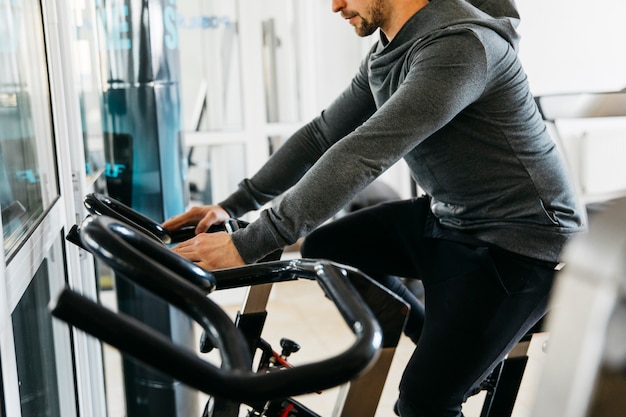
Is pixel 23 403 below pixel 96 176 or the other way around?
below

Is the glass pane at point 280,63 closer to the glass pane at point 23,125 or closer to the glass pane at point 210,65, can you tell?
the glass pane at point 210,65

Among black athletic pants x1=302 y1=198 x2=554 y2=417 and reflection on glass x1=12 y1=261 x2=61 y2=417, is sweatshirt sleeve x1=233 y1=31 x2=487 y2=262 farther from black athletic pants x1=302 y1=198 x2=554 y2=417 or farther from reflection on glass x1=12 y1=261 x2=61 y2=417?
reflection on glass x1=12 y1=261 x2=61 y2=417

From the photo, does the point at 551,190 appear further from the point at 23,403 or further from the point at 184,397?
the point at 184,397

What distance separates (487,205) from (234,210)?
1.99ft

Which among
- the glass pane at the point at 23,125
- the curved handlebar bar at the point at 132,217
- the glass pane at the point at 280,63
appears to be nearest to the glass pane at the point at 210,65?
the glass pane at the point at 280,63

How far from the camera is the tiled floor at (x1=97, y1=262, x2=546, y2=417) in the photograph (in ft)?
10.3

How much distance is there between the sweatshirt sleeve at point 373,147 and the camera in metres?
1.33

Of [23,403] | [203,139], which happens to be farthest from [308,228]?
[203,139]

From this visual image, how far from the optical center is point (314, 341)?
3.88 m

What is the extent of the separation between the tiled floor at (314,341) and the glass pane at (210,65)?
1.05 metres

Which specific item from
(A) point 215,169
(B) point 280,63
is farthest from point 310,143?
(B) point 280,63

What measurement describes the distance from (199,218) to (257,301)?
0.33m

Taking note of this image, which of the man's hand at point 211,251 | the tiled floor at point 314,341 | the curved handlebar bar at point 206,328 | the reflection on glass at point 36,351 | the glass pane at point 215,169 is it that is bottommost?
the tiled floor at point 314,341

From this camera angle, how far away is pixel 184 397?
2.67m
